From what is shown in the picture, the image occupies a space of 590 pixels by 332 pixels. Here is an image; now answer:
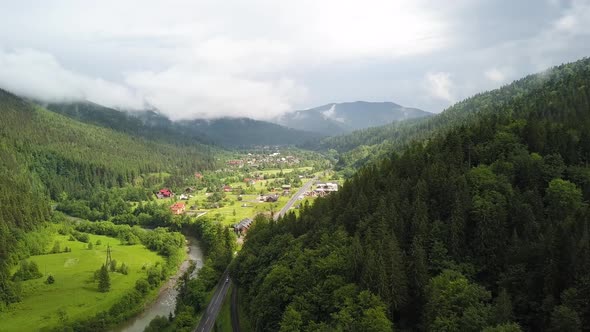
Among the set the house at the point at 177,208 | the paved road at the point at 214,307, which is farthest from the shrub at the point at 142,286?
the house at the point at 177,208

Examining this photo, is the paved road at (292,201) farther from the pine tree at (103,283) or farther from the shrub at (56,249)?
the shrub at (56,249)

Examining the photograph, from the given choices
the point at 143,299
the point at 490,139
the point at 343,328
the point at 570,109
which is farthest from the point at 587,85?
the point at 143,299

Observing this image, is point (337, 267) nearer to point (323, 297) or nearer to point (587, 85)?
point (323, 297)

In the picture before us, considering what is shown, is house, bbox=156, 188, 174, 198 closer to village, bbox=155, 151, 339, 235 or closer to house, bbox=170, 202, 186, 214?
village, bbox=155, 151, 339, 235

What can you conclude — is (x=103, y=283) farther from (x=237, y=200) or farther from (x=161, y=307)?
(x=237, y=200)

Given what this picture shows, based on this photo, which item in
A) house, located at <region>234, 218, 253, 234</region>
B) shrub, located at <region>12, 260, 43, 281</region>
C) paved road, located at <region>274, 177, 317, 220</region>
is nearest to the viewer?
shrub, located at <region>12, 260, 43, 281</region>

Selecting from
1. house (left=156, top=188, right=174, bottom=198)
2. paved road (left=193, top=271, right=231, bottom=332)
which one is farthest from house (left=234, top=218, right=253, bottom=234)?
house (left=156, top=188, right=174, bottom=198)

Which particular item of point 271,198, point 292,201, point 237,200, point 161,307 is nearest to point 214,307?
point 161,307
